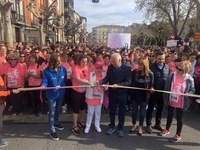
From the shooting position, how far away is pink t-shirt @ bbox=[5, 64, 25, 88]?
20.8 ft

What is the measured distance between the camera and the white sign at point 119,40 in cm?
1491

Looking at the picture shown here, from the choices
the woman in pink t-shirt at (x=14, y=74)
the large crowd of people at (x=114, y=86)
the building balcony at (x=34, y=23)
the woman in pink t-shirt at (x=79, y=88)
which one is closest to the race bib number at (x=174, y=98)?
the large crowd of people at (x=114, y=86)

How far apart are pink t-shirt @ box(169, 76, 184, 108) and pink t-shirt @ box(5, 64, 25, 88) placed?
13.0 ft

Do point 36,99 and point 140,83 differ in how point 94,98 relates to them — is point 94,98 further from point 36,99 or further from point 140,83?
point 36,99

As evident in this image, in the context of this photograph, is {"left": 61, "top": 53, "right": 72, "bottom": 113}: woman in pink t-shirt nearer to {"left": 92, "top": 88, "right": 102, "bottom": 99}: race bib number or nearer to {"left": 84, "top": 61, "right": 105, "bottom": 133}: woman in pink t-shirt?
{"left": 84, "top": 61, "right": 105, "bottom": 133}: woman in pink t-shirt

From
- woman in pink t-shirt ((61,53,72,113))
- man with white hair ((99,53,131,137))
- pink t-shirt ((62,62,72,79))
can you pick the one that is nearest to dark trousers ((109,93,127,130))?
man with white hair ((99,53,131,137))

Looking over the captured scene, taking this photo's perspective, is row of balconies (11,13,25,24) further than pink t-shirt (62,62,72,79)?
Yes

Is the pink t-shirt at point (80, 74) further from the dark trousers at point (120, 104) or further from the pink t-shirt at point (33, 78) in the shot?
the pink t-shirt at point (33, 78)

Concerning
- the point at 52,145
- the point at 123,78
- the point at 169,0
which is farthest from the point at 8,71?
the point at 169,0

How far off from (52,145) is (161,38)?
51.6 metres

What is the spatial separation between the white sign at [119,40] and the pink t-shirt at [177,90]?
9722 millimetres

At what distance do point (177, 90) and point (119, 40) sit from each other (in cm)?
1009

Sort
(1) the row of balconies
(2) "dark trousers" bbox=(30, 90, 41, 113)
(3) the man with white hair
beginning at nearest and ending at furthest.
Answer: (3) the man with white hair, (2) "dark trousers" bbox=(30, 90, 41, 113), (1) the row of balconies

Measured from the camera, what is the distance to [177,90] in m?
5.23
